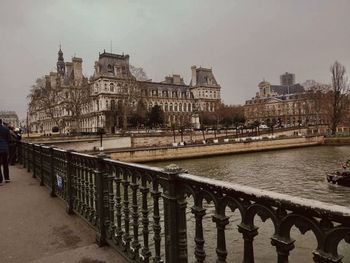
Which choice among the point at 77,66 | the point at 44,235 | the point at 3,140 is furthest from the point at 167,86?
the point at 44,235

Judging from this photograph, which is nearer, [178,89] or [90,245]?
[90,245]

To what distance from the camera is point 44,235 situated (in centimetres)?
488

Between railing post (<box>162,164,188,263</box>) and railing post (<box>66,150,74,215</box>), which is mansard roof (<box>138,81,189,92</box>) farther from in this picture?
railing post (<box>162,164,188,263</box>)

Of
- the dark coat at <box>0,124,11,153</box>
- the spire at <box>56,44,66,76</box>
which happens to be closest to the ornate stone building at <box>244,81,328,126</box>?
the spire at <box>56,44,66,76</box>

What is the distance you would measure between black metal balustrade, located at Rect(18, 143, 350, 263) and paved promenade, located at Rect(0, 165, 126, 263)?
188 mm

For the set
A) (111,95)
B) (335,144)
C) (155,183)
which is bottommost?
(335,144)

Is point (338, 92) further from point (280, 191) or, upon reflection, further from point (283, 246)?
point (283, 246)

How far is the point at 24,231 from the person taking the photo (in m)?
5.09

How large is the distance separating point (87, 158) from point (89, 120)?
83093 millimetres

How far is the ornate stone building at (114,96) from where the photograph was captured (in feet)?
195

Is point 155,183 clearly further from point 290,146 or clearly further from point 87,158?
point 290,146

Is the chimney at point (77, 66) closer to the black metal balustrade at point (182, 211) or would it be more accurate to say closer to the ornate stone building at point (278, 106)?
the ornate stone building at point (278, 106)

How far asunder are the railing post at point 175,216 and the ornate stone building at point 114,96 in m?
50.8

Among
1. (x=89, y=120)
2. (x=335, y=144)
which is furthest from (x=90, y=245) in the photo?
(x=89, y=120)
